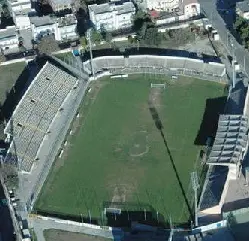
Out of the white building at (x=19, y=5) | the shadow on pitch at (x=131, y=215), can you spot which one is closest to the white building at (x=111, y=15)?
the white building at (x=19, y=5)

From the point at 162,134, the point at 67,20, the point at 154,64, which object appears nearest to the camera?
the point at 162,134

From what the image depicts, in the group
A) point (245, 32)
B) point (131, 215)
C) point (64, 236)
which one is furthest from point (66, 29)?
point (64, 236)

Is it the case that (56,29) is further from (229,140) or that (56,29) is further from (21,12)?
(229,140)

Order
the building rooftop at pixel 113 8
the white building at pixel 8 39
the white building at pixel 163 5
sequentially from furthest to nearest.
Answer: the white building at pixel 163 5, the building rooftop at pixel 113 8, the white building at pixel 8 39

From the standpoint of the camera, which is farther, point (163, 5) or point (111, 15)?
point (163, 5)

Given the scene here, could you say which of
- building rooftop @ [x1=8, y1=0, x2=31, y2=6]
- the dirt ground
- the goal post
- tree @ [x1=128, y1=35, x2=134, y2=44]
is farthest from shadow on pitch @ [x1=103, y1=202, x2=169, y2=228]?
building rooftop @ [x1=8, y1=0, x2=31, y2=6]

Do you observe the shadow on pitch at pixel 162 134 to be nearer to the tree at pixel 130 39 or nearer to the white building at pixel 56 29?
the tree at pixel 130 39

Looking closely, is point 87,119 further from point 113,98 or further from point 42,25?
point 42,25
